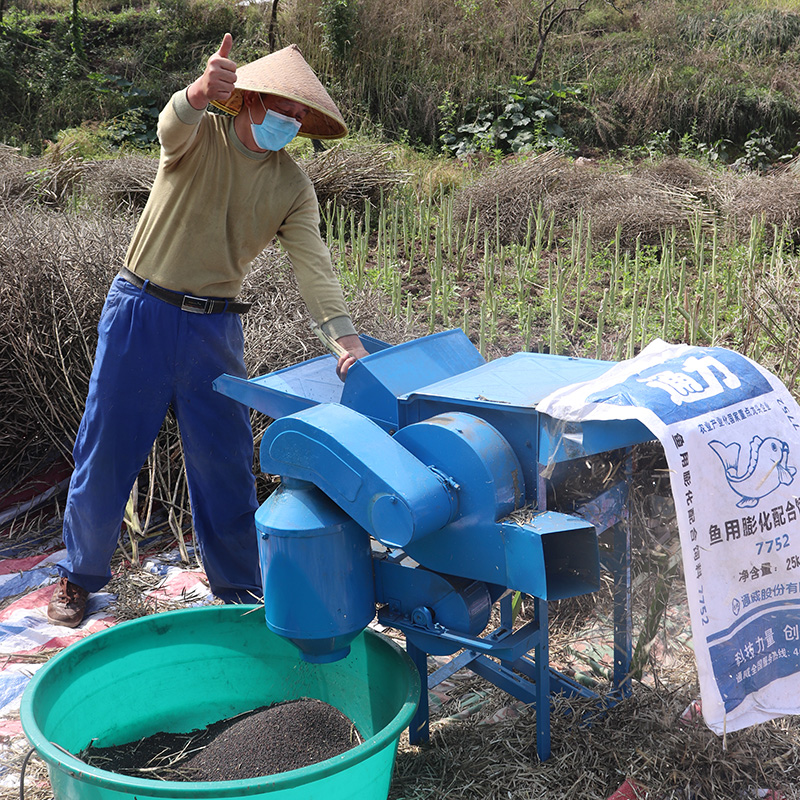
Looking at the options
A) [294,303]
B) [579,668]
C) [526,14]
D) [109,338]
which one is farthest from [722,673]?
[526,14]

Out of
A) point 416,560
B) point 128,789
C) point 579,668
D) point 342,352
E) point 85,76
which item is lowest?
point 579,668

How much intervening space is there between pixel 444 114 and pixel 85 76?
5.36 meters

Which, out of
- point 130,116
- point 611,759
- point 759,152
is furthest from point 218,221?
point 130,116

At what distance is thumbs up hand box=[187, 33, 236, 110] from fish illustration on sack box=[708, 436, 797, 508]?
1310mm

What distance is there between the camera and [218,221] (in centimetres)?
228

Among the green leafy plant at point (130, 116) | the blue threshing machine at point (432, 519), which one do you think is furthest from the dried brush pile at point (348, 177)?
the blue threshing machine at point (432, 519)

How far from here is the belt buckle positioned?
7.48 feet

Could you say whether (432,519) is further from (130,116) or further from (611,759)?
(130,116)

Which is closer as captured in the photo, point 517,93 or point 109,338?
point 109,338

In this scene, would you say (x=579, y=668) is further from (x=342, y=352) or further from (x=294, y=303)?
(x=294, y=303)

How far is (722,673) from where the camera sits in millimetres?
1399

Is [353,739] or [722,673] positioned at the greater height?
[722,673]

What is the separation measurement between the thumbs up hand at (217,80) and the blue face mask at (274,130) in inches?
8.2

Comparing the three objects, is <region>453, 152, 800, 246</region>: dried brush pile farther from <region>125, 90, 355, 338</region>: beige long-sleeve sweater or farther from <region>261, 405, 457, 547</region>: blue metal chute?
<region>261, 405, 457, 547</region>: blue metal chute
